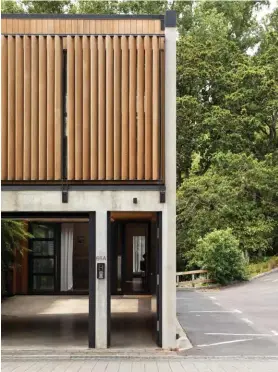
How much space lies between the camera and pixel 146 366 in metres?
11.5

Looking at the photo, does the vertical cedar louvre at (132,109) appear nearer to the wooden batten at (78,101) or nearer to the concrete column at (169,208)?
the concrete column at (169,208)

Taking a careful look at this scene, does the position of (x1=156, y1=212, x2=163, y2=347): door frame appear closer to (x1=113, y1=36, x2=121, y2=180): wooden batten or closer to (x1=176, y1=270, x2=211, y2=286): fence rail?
(x1=113, y1=36, x2=121, y2=180): wooden batten

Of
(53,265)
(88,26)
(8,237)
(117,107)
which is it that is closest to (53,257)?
(53,265)

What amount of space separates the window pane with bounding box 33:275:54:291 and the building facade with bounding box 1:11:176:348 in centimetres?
1232

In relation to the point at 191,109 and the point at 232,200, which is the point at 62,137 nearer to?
the point at 232,200

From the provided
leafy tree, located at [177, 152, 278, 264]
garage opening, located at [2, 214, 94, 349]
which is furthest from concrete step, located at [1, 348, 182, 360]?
leafy tree, located at [177, 152, 278, 264]

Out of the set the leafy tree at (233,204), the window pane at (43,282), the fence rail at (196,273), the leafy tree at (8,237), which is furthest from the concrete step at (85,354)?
the leafy tree at (233,204)

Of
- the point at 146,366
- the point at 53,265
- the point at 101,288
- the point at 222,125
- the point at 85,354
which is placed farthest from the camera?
the point at 222,125

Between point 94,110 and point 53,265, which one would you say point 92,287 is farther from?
point 53,265

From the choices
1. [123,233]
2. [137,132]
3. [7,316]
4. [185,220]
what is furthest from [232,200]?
[137,132]

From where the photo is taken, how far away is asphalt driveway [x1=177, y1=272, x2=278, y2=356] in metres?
13.6

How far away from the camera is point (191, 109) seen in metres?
43.6

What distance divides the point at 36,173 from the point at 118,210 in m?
1.85

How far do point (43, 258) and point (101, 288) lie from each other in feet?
43.4
